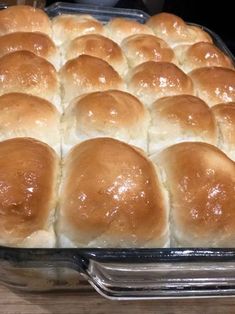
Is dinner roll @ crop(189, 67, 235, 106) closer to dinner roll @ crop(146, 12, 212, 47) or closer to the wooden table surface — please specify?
dinner roll @ crop(146, 12, 212, 47)

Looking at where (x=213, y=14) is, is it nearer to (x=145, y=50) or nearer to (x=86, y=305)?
(x=145, y=50)

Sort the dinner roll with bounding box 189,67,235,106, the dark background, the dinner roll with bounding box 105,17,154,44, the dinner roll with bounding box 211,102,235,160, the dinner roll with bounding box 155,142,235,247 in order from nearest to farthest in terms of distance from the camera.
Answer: the dinner roll with bounding box 155,142,235,247, the dinner roll with bounding box 211,102,235,160, the dinner roll with bounding box 189,67,235,106, the dinner roll with bounding box 105,17,154,44, the dark background

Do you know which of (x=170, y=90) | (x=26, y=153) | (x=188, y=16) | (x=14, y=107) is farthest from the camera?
(x=188, y=16)

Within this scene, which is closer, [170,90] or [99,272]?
[99,272]

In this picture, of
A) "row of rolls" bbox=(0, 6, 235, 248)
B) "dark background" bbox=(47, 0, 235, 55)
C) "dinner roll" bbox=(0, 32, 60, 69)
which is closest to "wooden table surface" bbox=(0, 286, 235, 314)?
"row of rolls" bbox=(0, 6, 235, 248)

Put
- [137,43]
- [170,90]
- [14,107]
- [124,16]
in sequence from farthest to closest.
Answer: [124,16]
[137,43]
[170,90]
[14,107]

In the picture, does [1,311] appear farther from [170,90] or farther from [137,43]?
[137,43]

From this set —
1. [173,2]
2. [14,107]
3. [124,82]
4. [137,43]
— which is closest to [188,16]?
[173,2]
